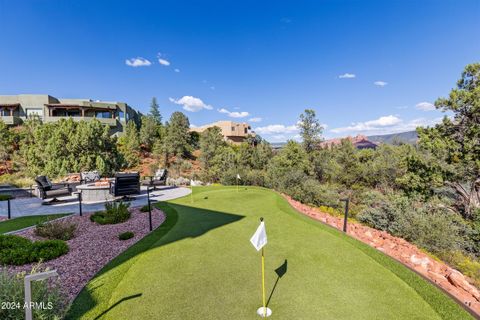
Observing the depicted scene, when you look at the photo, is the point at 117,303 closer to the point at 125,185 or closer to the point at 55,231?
the point at 55,231

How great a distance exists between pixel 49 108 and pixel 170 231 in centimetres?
3648

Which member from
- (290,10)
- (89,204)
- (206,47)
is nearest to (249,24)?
(290,10)

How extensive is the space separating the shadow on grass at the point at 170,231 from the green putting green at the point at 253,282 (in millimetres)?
22

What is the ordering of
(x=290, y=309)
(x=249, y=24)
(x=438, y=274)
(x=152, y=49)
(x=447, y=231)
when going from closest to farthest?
(x=290, y=309), (x=438, y=274), (x=447, y=231), (x=249, y=24), (x=152, y=49)

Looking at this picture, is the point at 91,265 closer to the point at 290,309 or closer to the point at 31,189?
the point at 290,309

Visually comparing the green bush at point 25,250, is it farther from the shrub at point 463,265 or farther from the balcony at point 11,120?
the balcony at point 11,120

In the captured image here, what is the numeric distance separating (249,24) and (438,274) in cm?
1982

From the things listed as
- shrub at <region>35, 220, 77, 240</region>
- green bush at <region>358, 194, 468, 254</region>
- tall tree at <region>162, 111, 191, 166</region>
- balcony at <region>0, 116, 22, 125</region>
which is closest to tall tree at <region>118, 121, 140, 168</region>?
tall tree at <region>162, 111, 191, 166</region>

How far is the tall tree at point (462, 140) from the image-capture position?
11.9 meters

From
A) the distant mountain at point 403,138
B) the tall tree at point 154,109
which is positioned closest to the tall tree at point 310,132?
the distant mountain at point 403,138

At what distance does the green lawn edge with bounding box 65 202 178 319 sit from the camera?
2.48 meters

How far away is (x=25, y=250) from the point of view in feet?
13.2

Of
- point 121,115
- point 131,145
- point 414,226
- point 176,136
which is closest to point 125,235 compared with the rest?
point 414,226

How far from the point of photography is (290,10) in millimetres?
15305
